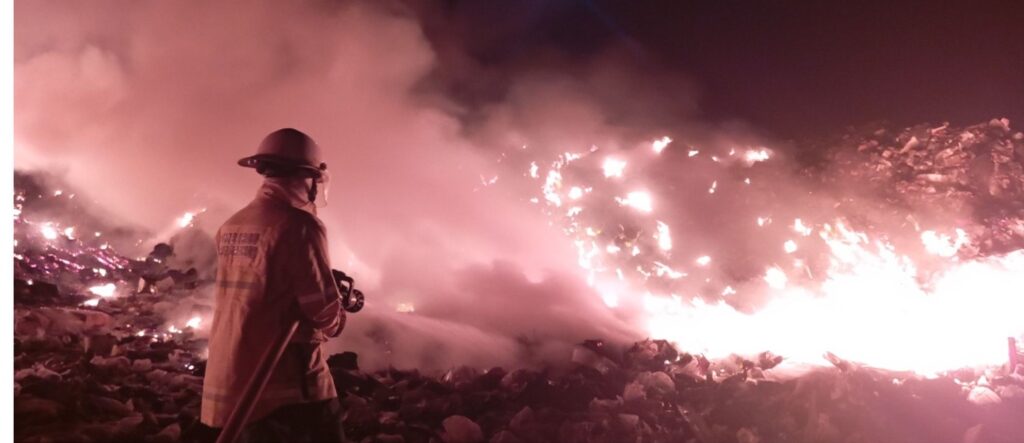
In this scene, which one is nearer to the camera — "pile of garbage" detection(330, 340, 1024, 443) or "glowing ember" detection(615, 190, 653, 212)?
"pile of garbage" detection(330, 340, 1024, 443)

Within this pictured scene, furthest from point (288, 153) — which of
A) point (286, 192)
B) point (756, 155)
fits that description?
point (756, 155)

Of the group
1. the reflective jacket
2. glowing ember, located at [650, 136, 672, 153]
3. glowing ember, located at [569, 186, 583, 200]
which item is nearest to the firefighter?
the reflective jacket

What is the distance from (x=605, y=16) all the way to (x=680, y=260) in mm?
3459

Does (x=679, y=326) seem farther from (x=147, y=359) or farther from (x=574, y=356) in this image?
(x=147, y=359)

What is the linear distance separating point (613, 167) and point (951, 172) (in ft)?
13.3

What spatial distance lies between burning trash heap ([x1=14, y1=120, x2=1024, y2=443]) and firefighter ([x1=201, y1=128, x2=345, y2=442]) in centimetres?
115

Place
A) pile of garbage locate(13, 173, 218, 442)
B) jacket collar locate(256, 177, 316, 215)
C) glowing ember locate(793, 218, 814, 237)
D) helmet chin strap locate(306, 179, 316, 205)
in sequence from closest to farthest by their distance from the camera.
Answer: jacket collar locate(256, 177, 316, 215) < helmet chin strap locate(306, 179, 316, 205) < pile of garbage locate(13, 173, 218, 442) < glowing ember locate(793, 218, 814, 237)

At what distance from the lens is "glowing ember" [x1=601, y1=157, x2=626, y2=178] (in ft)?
22.9

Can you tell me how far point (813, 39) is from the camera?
7.43m

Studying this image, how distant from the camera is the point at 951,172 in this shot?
6566 mm

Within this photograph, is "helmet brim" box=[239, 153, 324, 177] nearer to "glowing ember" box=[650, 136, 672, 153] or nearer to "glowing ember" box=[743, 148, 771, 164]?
"glowing ember" box=[650, 136, 672, 153]

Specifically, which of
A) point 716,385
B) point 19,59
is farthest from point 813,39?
point 19,59

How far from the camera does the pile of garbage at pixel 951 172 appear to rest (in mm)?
6219

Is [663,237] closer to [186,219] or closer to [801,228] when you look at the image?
[801,228]
